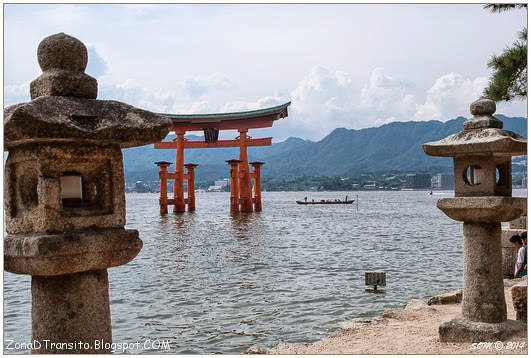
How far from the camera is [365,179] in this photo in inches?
6772

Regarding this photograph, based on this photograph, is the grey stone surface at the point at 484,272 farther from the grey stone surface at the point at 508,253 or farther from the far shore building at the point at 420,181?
the far shore building at the point at 420,181

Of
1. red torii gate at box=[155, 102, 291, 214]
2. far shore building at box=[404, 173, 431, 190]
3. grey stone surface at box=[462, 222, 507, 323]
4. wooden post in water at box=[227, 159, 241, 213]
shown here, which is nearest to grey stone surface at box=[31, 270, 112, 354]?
grey stone surface at box=[462, 222, 507, 323]

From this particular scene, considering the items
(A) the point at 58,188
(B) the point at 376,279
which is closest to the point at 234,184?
(B) the point at 376,279

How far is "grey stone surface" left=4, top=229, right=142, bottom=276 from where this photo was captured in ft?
12.2

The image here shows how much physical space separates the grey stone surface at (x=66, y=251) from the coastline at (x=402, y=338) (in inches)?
155

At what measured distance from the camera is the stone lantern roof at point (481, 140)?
574 cm

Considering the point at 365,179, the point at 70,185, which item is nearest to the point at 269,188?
the point at 365,179

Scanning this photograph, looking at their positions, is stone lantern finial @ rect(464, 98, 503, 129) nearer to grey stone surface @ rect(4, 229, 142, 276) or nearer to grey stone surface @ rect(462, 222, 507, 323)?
grey stone surface @ rect(462, 222, 507, 323)

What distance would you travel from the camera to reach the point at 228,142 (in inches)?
1711

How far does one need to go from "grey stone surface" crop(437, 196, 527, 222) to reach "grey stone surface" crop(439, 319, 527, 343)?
3.90 feet

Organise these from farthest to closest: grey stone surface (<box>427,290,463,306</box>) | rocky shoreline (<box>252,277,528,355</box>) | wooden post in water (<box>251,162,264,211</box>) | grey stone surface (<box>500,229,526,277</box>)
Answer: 1. wooden post in water (<box>251,162,264,211</box>)
2. grey stone surface (<box>500,229,526,277</box>)
3. grey stone surface (<box>427,290,463,306</box>)
4. rocky shoreline (<box>252,277,528,355</box>)

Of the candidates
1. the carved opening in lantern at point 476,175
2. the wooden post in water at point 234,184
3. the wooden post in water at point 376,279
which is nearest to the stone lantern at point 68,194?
the carved opening in lantern at point 476,175

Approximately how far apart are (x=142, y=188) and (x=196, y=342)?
176 m

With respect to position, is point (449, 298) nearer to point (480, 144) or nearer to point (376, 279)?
point (376, 279)
